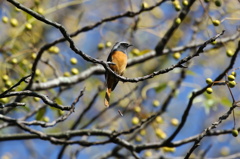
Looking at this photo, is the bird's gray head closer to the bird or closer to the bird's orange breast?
the bird

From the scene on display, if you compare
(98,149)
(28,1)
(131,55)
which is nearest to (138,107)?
(131,55)

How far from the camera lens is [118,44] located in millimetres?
5152

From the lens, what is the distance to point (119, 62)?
4.55 metres

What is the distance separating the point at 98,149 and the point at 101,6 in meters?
2.75

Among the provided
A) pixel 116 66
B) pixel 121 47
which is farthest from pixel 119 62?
pixel 121 47

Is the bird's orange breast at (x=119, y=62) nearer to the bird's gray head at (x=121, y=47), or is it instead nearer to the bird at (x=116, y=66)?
the bird at (x=116, y=66)

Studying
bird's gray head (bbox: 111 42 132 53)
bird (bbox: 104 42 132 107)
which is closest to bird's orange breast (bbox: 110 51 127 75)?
bird (bbox: 104 42 132 107)

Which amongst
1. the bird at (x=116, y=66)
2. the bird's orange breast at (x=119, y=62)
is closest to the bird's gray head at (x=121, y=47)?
the bird at (x=116, y=66)

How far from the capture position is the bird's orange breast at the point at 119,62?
4.52 m

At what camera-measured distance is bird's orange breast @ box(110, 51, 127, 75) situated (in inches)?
178

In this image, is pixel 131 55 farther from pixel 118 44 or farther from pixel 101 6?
pixel 101 6

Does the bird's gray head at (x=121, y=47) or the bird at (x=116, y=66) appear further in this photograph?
the bird's gray head at (x=121, y=47)

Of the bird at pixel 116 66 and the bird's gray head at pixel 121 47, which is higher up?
the bird's gray head at pixel 121 47

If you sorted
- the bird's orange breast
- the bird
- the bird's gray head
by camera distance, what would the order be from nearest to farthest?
1. the bird
2. the bird's orange breast
3. the bird's gray head
